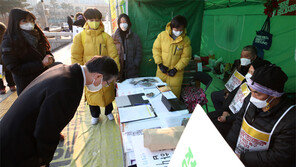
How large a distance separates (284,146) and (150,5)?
3.93m

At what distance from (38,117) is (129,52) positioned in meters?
2.62

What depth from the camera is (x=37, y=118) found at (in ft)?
3.99

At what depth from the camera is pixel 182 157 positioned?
831mm

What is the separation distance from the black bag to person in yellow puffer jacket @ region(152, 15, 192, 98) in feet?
3.89

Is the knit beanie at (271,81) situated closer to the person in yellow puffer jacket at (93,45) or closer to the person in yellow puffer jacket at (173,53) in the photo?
the person in yellow puffer jacket at (173,53)

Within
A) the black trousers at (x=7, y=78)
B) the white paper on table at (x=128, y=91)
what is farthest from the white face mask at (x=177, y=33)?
the black trousers at (x=7, y=78)

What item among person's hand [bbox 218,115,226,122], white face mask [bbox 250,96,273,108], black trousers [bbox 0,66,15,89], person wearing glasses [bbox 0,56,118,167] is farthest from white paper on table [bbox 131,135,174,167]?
black trousers [bbox 0,66,15,89]

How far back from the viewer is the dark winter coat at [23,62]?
2.18 metres

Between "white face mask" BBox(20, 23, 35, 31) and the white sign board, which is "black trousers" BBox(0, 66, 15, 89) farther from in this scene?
the white sign board

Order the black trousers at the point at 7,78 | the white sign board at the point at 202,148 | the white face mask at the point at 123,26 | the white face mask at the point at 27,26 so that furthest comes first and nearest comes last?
the black trousers at the point at 7,78 → the white face mask at the point at 123,26 → the white face mask at the point at 27,26 → the white sign board at the point at 202,148

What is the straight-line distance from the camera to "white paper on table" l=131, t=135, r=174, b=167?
1.18 metres

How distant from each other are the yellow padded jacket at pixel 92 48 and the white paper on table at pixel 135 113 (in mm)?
878

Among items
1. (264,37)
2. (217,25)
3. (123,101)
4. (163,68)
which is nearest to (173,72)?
(163,68)

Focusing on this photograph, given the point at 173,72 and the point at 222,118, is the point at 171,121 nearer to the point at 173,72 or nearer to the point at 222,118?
the point at 222,118
